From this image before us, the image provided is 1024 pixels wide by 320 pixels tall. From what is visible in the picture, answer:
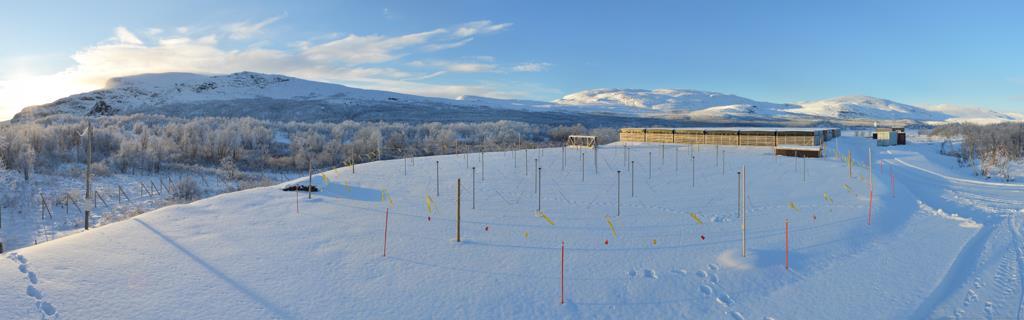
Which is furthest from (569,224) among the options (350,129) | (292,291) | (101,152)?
(350,129)

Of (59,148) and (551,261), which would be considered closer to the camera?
(551,261)

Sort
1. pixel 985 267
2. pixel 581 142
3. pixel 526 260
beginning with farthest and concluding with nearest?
pixel 581 142, pixel 985 267, pixel 526 260

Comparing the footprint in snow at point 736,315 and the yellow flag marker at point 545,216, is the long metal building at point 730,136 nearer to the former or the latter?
the yellow flag marker at point 545,216

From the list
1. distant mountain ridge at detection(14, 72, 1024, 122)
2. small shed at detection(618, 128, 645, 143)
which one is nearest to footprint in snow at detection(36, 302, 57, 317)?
small shed at detection(618, 128, 645, 143)

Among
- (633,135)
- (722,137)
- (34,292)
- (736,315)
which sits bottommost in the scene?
(736,315)

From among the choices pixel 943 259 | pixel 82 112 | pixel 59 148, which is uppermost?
pixel 82 112

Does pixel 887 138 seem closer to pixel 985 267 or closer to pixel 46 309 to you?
pixel 985 267

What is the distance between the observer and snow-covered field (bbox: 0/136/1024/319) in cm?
729

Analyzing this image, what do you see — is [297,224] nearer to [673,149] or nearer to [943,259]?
[943,259]

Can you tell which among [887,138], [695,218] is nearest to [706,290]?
[695,218]

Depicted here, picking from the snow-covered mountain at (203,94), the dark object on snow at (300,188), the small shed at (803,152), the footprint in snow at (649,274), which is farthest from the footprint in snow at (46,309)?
the snow-covered mountain at (203,94)

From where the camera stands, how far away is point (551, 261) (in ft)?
30.3

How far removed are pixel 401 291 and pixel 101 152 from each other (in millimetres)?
32185

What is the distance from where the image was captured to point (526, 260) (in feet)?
30.4
